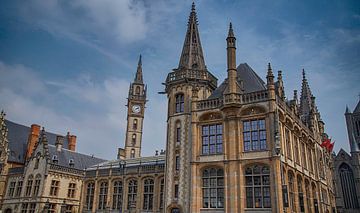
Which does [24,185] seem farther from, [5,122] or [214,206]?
[214,206]

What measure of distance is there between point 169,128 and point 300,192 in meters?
14.3

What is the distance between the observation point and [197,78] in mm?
34625

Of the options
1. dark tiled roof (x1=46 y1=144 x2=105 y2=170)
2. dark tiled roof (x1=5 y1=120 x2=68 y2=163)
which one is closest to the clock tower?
dark tiled roof (x1=46 y1=144 x2=105 y2=170)

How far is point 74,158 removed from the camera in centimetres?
5044

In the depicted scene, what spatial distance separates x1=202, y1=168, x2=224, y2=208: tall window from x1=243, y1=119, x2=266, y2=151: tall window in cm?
344

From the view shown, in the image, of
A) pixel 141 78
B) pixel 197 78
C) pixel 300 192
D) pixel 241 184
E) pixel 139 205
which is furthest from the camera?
pixel 141 78

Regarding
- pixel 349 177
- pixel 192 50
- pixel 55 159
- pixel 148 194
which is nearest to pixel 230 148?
pixel 192 50

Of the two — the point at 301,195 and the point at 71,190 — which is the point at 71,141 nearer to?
the point at 71,190

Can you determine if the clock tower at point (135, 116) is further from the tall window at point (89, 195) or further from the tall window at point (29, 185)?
the tall window at point (29, 185)

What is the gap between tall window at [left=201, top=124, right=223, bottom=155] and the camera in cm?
3030

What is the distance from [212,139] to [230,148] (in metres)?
2.25

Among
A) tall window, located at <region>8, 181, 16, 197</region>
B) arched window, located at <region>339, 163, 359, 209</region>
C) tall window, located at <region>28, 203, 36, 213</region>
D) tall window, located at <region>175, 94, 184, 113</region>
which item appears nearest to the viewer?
tall window, located at <region>175, 94, 184, 113</region>

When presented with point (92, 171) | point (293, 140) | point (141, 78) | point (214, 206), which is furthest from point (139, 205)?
point (141, 78)

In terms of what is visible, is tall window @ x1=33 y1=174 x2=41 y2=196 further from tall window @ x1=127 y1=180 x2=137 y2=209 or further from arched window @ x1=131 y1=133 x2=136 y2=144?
arched window @ x1=131 y1=133 x2=136 y2=144
